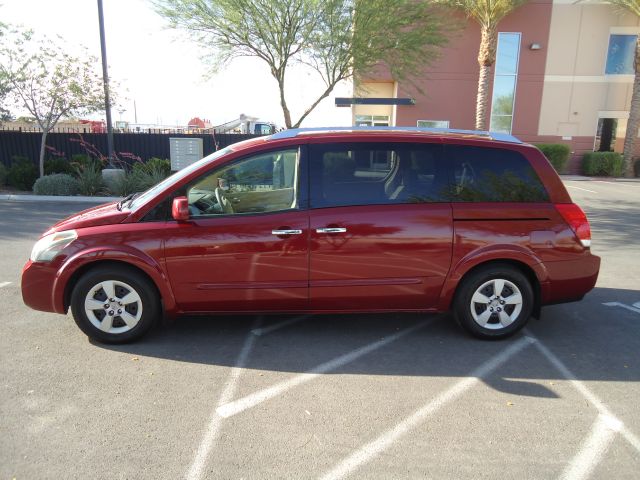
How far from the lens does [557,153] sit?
22.9m

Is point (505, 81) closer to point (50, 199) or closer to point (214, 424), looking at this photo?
point (50, 199)

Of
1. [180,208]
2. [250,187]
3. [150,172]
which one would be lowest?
[150,172]

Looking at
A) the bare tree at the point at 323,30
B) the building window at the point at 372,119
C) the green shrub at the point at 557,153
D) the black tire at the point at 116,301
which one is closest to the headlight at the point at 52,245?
the black tire at the point at 116,301

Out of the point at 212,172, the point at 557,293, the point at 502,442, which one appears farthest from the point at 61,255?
the point at 557,293

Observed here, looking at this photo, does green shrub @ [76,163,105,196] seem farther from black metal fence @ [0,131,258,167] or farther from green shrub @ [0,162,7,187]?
green shrub @ [0,162,7,187]

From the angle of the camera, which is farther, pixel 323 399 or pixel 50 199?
pixel 50 199

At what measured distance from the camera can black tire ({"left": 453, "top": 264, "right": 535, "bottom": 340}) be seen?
4.13 m

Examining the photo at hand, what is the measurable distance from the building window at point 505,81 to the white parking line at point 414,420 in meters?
21.6

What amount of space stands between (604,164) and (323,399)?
24760mm

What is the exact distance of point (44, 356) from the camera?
3.86 meters

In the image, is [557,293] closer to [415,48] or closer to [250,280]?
[250,280]

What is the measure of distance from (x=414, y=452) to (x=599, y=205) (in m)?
13.4

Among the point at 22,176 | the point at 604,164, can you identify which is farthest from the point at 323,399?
the point at 604,164

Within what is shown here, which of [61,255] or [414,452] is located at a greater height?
[61,255]
